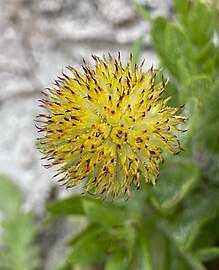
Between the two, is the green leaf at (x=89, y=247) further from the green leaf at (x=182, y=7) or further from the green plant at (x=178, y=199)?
the green leaf at (x=182, y=7)

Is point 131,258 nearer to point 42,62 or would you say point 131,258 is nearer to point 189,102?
point 189,102

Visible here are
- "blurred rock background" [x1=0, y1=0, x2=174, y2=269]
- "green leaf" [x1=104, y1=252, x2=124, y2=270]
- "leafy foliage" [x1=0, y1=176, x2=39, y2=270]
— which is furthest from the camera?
"blurred rock background" [x1=0, y1=0, x2=174, y2=269]

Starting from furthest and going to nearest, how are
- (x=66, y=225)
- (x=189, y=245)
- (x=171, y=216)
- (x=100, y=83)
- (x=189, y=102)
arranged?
(x=66, y=225), (x=171, y=216), (x=189, y=245), (x=189, y=102), (x=100, y=83)

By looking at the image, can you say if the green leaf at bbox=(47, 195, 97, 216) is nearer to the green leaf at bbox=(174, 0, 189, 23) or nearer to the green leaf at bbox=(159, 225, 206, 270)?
the green leaf at bbox=(159, 225, 206, 270)

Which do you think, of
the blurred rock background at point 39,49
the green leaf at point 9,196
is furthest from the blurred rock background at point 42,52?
the green leaf at point 9,196

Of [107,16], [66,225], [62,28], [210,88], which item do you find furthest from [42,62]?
[210,88]

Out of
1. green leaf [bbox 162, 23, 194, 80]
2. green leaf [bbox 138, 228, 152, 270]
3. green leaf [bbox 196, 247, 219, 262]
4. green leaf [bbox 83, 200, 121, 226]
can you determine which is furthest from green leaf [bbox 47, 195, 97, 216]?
green leaf [bbox 162, 23, 194, 80]

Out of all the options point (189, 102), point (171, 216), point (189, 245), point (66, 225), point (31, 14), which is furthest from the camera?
point (31, 14)

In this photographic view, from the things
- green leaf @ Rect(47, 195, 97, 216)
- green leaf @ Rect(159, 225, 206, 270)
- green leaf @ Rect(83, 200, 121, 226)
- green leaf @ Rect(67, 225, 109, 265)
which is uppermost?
green leaf @ Rect(47, 195, 97, 216)
